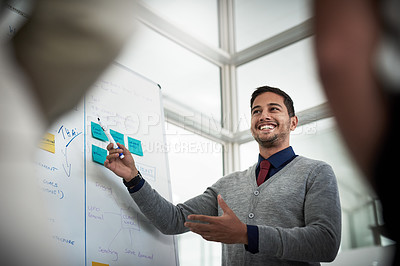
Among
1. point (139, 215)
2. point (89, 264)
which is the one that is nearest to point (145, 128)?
point (139, 215)

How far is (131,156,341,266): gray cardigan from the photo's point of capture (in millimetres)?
1497

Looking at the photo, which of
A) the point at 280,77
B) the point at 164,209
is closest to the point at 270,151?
the point at 164,209

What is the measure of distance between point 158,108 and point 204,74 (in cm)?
127

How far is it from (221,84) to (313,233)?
225cm

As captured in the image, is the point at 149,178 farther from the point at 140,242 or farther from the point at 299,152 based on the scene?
the point at 299,152

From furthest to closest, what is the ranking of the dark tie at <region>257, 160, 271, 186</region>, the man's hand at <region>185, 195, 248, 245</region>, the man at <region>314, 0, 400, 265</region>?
the dark tie at <region>257, 160, 271, 186</region>
the man's hand at <region>185, 195, 248, 245</region>
the man at <region>314, 0, 400, 265</region>

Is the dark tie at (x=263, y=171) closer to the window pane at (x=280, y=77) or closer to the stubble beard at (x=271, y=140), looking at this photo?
the stubble beard at (x=271, y=140)

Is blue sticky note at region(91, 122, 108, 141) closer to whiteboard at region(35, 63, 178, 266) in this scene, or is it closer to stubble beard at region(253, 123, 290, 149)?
whiteboard at region(35, 63, 178, 266)

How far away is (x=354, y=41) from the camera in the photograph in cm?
20

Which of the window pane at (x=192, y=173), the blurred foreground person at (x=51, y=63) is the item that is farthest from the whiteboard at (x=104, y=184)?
the blurred foreground person at (x=51, y=63)

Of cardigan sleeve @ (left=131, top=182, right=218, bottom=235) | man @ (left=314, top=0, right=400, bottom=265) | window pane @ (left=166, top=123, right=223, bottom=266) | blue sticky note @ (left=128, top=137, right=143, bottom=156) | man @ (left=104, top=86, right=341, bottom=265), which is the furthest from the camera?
window pane @ (left=166, top=123, right=223, bottom=266)

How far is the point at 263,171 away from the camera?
1948mm

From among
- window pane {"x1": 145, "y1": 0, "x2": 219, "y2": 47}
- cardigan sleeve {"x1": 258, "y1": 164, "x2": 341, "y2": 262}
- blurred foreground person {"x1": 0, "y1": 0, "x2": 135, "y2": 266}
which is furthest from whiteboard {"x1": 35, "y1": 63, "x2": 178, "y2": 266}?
window pane {"x1": 145, "y1": 0, "x2": 219, "y2": 47}

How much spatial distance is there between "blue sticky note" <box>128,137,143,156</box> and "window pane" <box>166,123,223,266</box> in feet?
3.04
